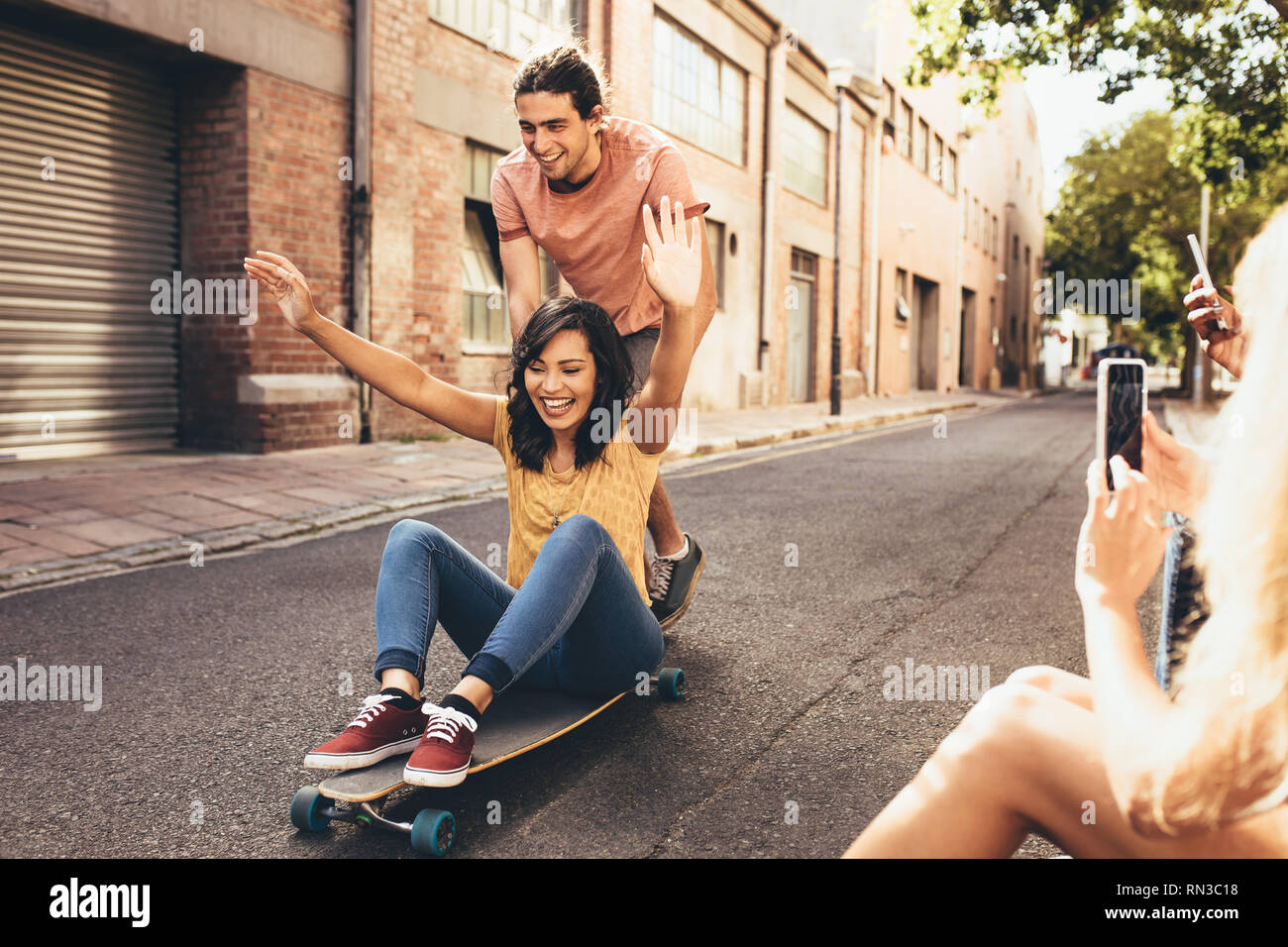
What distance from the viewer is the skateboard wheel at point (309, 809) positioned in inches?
90.5

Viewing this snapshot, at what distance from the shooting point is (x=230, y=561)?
534 cm

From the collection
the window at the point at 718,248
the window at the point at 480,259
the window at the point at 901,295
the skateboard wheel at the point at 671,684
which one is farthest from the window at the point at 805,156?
the skateboard wheel at the point at 671,684

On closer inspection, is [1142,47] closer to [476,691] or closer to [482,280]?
[482,280]

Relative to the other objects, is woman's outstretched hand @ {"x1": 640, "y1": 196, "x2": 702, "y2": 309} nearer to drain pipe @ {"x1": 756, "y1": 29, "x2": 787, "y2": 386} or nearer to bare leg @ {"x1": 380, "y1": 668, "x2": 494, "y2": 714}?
bare leg @ {"x1": 380, "y1": 668, "x2": 494, "y2": 714}

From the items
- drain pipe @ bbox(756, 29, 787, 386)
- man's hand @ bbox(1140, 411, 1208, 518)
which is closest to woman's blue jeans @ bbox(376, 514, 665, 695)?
man's hand @ bbox(1140, 411, 1208, 518)

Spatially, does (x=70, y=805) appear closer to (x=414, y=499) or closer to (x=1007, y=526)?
(x=414, y=499)

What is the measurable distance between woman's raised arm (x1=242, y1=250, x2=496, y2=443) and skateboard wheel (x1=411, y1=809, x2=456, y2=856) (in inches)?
39.9

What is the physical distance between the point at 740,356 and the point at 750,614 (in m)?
14.4

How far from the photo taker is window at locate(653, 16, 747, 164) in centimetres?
1606

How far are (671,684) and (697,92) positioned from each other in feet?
51.4

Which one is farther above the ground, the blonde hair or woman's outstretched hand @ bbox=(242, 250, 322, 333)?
woman's outstretched hand @ bbox=(242, 250, 322, 333)

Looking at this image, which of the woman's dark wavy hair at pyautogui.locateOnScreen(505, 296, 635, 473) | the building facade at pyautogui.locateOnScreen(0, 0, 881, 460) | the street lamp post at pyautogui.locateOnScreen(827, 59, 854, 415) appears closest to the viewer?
the woman's dark wavy hair at pyautogui.locateOnScreen(505, 296, 635, 473)

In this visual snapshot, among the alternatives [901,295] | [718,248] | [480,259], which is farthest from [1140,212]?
[480,259]
